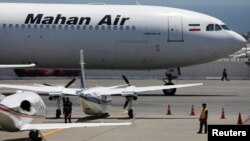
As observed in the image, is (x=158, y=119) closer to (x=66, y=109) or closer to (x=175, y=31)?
(x=66, y=109)

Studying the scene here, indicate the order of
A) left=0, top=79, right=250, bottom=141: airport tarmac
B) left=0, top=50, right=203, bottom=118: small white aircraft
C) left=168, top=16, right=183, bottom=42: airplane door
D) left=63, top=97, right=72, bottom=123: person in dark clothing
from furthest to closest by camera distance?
left=168, top=16, right=183, bottom=42: airplane door
left=0, top=50, right=203, bottom=118: small white aircraft
left=63, top=97, right=72, bottom=123: person in dark clothing
left=0, top=79, right=250, bottom=141: airport tarmac

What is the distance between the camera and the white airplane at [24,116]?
76.3 feet

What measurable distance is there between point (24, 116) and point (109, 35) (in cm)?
2620

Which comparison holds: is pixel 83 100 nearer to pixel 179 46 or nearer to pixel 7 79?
pixel 179 46

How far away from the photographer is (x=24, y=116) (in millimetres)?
23969

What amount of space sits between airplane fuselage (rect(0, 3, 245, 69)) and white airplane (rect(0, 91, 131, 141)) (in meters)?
24.7

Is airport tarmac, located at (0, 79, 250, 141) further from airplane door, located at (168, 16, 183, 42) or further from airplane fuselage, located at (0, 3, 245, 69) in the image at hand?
airplane door, located at (168, 16, 183, 42)

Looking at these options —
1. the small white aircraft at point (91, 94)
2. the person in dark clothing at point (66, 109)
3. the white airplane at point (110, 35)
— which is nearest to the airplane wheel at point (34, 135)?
the person in dark clothing at point (66, 109)

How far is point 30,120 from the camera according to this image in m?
24.4

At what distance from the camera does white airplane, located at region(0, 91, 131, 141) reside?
76.3 ft

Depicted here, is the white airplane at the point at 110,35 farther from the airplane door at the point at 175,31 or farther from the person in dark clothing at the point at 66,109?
the person in dark clothing at the point at 66,109

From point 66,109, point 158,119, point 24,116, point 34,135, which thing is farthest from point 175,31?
point 24,116

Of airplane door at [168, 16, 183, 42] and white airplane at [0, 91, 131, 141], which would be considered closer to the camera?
white airplane at [0, 91, 131, 141]

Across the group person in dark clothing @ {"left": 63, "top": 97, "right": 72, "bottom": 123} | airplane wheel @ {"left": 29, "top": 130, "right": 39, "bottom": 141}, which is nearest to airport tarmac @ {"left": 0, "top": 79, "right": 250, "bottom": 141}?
person in dark clothing @ {"left": 63, "top": 97, "right": 72, "bottom": 123}
